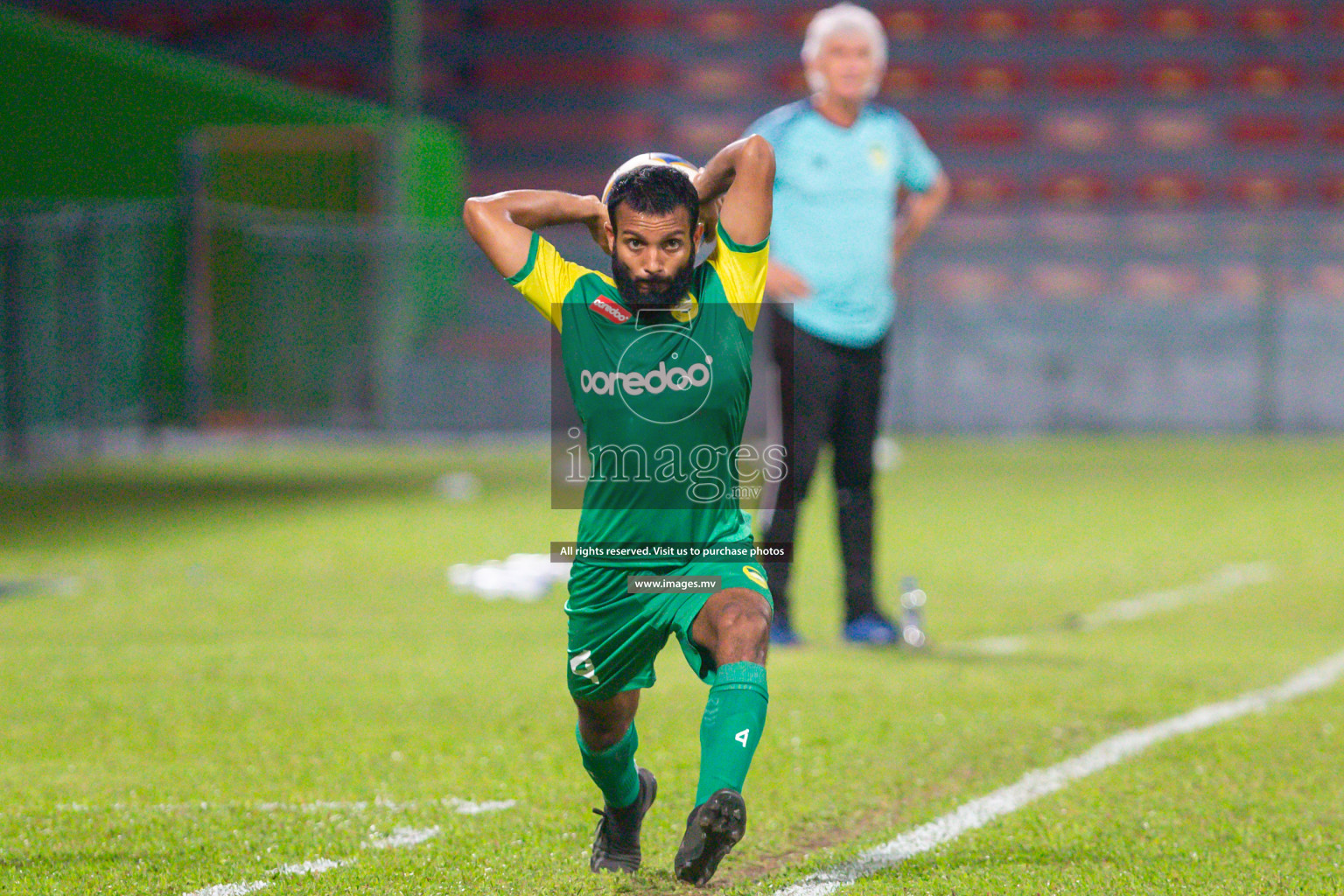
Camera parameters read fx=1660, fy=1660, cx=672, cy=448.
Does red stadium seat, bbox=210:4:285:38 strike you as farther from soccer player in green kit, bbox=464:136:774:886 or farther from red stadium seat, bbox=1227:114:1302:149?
soccer player in green kit, bbox=464:136:774:886

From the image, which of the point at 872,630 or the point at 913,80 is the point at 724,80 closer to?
the point at 913,80

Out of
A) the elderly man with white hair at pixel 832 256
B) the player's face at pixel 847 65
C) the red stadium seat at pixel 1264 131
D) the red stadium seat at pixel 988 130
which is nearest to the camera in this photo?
the player's face at pixel 847 65

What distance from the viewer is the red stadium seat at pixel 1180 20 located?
36.8m

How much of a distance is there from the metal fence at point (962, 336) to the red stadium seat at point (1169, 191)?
14159mm

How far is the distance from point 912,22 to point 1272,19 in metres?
7.82

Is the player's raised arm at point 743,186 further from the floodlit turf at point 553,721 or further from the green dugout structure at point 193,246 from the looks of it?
the green dugout structure at point 193,246

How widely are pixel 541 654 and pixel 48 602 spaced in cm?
324

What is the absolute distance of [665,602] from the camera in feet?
12.2

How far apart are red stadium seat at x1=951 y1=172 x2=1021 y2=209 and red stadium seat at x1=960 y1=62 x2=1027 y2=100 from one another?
1.81 metres

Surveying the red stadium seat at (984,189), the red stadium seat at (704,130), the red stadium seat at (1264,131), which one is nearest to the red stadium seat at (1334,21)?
the red stadium seat at (1264,131)

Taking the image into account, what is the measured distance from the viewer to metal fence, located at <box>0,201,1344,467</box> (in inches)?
882

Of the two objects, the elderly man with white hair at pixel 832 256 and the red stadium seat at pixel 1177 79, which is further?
the red stadium seat at pixel 1177 79

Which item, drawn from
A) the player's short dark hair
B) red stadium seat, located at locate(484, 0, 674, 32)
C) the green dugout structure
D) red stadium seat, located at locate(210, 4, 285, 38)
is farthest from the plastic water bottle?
red stadium seat, located at locate(210, 4, 285, 38)

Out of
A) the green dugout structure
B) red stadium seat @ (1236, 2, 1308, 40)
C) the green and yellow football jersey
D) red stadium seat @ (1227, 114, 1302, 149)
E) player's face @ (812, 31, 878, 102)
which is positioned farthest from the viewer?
red stadium seat @ (1227, 114, 1302, 149)
